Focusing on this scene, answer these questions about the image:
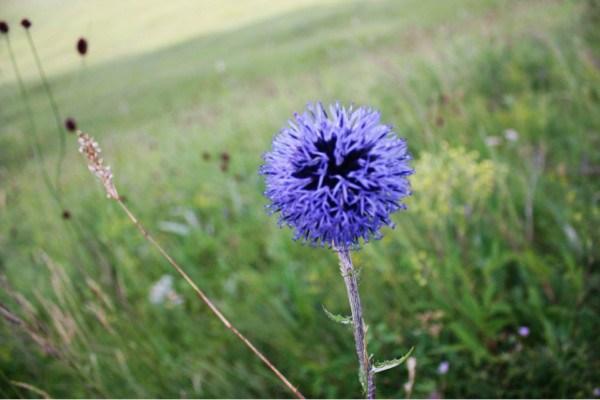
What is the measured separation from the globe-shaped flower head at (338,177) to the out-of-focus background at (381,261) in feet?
2.75

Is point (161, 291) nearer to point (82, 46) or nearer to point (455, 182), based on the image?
point (82, 46)

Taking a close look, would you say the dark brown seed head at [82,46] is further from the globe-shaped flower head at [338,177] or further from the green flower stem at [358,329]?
the green flower stem at [358,329]

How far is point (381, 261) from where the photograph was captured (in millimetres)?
2629

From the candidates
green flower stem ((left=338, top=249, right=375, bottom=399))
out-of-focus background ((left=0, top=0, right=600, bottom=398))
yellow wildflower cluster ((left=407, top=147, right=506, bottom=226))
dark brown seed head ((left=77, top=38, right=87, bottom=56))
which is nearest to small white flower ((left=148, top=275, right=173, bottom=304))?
out-of-focus background ((left=0, top=0, right=600, bottom=398))

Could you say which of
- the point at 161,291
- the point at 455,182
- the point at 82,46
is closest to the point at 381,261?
the point at 455,182

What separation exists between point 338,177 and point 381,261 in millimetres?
1453

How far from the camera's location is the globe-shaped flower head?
1339mm

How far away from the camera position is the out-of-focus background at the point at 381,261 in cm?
227

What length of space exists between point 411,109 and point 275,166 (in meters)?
3.87

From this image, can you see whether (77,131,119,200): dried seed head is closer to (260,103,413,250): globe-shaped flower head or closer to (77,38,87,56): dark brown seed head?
(260,103,413,250): globe-shaped flower head

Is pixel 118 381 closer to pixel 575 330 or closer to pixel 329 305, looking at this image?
pixel 329 305

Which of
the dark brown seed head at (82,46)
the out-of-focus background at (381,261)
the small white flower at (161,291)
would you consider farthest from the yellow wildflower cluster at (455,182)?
the dark brown seed head at (82,46)

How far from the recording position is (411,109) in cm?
483

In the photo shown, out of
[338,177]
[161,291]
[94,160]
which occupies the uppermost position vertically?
[94,160]
